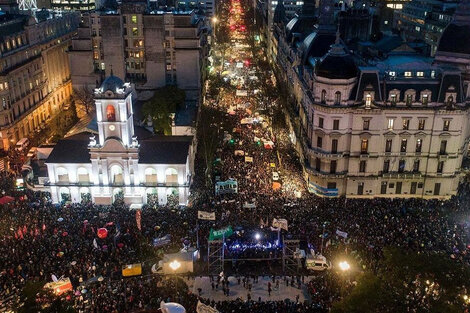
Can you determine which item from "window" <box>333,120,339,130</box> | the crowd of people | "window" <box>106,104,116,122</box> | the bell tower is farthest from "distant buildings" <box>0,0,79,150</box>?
"window" <box>333,120,339,130</box>

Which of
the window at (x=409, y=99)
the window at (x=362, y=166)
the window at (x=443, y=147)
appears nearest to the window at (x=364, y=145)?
the window at (x=362, y=166)

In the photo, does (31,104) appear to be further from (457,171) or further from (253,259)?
(457,171)

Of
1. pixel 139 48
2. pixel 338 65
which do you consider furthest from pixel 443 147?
pixel 139 48

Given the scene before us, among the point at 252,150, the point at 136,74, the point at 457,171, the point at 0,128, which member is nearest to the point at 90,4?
the point at 136,74

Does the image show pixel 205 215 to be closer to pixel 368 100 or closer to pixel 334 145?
pixel 334 145

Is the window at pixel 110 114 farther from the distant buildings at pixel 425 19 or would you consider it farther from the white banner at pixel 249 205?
the distant buildings at pixel 425 19

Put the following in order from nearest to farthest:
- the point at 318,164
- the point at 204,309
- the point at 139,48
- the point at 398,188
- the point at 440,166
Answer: the point at 204,309
the point at 440,166
the point at 398,188
the point at 318,164
the point at 139,48

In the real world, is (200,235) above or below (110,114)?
below
